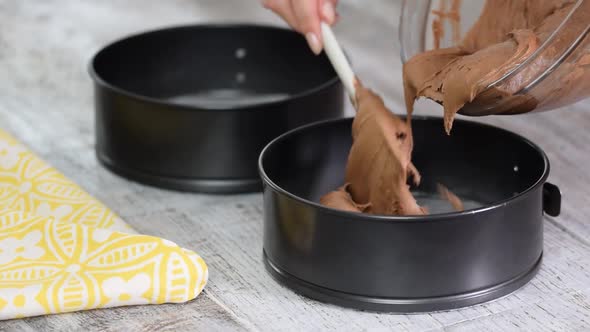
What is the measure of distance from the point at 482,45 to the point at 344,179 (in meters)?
0.23

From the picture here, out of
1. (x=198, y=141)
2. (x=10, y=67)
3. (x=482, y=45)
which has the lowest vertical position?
(x=10, y=67)

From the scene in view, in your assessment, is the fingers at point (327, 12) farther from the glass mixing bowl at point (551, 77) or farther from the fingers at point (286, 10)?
the glass mixing bowl at point (551, 77)

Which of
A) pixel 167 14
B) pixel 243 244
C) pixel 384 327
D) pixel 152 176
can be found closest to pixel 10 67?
pixel 167 14

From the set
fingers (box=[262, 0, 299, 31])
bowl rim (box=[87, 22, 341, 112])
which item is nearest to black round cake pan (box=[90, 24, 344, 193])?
bowl rim (box=[87, 22, 341, 112])

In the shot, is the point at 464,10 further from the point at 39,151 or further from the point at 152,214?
the point at 39,151

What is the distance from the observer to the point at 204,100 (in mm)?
1592

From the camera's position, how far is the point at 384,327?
3.40 ft

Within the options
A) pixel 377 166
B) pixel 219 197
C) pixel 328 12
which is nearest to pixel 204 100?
pixel 219 197

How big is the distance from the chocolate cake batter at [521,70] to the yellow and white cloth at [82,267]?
0.31 meters

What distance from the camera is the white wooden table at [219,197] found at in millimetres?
1056

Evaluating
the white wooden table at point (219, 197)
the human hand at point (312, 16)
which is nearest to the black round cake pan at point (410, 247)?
the white wooden table at point (219, 197)

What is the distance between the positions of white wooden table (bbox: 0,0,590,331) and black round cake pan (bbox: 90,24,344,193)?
1.6 inches

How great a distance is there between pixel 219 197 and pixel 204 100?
274mm

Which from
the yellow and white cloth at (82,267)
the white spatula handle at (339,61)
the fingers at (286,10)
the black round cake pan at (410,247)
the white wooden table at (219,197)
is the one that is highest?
the fingers at (286,10)
